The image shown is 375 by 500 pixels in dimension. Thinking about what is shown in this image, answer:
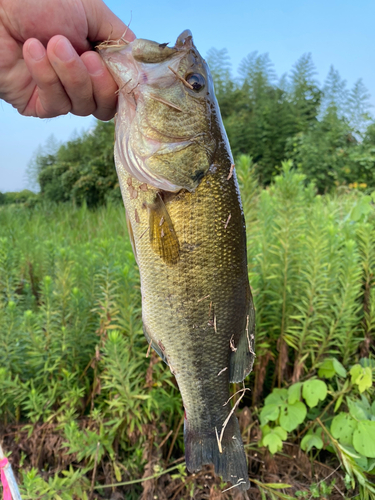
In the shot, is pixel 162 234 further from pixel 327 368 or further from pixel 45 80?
pixel 327 368

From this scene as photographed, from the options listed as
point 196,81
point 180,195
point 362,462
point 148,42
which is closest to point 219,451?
point 362,462

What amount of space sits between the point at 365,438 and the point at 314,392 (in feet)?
0.88

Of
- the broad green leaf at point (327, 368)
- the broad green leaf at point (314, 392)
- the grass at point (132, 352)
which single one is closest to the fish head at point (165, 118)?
the grass at point (132, 352)

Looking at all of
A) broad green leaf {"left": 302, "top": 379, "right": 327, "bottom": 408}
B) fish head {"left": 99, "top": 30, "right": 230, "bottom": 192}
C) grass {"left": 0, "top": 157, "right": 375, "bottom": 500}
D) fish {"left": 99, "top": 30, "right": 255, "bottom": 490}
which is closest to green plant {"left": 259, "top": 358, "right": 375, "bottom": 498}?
broad green leaf {"left": 302, "top": 379, "right": 327, "bottom": 408}

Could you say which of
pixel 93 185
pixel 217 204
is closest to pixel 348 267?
pixel 217 204

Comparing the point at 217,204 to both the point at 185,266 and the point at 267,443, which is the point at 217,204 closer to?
the point at 185,266

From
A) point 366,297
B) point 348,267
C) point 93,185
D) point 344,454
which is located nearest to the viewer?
point 344,454

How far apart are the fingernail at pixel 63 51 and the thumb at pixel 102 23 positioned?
19 centimetres

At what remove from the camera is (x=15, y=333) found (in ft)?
5.83

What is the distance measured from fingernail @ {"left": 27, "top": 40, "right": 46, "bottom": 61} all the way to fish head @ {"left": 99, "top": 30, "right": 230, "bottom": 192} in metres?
0.18

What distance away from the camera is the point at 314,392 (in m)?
1.64

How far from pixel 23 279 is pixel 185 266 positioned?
77.5 inches

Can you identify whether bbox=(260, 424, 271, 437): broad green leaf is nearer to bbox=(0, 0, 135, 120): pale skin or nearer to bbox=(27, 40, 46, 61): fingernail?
bbox=(0, 0, 135, 120): pale skin

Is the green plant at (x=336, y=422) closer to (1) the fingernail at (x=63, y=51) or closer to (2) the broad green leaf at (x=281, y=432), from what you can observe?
(2) the broad green leaf at (x=281, y=432)
